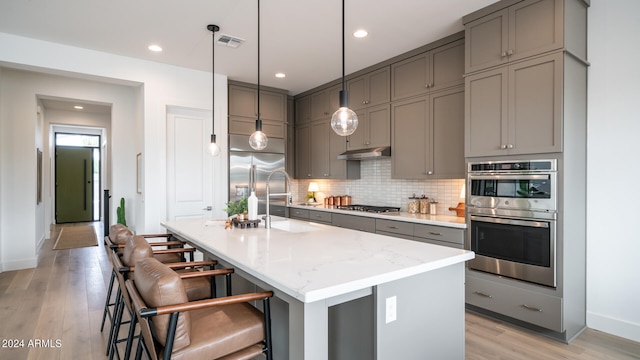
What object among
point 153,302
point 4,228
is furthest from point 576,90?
point 4,228

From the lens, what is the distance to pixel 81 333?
2818mm

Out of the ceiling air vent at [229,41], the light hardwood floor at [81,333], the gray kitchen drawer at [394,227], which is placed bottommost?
the light hardwood floor at [81,333]

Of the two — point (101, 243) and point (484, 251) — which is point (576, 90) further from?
point (101, 243)

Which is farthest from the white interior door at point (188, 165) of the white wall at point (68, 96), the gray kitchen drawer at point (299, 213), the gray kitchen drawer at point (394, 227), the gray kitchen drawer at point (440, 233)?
the gray kitchen drawer at point (440, 233)

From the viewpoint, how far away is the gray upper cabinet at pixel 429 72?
3574mm

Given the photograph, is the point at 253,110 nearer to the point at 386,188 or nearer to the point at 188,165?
the point at 188,165

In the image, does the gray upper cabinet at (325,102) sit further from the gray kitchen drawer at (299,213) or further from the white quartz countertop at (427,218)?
the white quartz countertop at (427,218)

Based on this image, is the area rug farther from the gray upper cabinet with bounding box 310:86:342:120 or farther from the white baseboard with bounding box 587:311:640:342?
the white baseboard with bounding box 587:311:640:342

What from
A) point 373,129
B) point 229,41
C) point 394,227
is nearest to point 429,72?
point 373,129

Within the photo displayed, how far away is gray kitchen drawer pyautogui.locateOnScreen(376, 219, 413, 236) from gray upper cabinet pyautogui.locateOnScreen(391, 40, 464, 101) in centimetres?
152

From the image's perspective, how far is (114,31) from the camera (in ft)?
11.5

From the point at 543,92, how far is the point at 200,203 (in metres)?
4.24

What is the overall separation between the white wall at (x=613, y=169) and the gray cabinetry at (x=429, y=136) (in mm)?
1098

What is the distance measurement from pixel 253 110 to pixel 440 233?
135 inches
